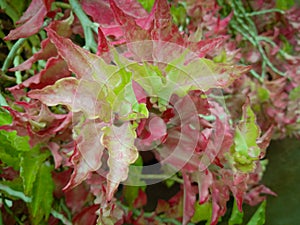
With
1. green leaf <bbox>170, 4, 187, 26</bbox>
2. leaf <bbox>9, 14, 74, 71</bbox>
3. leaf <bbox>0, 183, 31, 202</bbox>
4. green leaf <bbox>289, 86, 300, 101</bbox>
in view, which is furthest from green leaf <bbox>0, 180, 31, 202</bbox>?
green leaf <bbox>289, 86, 300, 101</bbox>

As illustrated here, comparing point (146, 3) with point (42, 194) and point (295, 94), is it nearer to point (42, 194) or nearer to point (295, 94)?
point (42, 194)

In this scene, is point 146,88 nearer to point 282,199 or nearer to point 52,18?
point 52,18

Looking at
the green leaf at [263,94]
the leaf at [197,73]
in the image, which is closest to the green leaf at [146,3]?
the leaf at [197,73]

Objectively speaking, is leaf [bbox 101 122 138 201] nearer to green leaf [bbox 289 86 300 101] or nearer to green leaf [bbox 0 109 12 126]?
green leaf [bbox 0 109 12 126]

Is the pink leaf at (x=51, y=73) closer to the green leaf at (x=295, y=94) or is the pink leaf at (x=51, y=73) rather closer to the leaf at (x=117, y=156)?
the leaf at (x=117, y=156)

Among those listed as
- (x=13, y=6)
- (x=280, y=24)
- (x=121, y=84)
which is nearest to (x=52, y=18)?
(x=13, y=6)

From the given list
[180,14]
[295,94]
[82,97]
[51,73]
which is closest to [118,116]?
[82,97]
